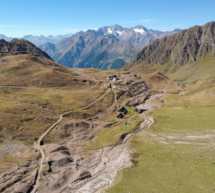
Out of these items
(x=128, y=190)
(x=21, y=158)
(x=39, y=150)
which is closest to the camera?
(x=128, y=190)

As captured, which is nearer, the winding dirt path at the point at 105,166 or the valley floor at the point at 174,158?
the valley floor at the point at 174,158

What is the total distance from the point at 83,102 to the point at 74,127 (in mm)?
35769

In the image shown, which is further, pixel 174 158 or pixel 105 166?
pixel 105 166

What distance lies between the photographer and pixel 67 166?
6500cm

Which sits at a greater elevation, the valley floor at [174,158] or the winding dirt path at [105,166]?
the valley floor at [174,158]

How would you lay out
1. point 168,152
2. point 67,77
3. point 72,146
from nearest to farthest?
1. point 168,152
2. point 72,146
3. point 67,77

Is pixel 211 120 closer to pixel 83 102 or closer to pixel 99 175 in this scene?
pixel 99 175

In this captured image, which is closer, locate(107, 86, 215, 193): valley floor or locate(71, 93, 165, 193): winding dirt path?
locate(107, 86, 215, 193): valley floor

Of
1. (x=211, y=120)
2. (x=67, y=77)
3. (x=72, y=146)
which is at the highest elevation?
(x=67, y=77)

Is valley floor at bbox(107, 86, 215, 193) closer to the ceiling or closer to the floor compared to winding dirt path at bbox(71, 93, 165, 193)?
closer to the ceiling

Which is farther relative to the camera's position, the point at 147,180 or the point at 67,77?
the point at 67,77

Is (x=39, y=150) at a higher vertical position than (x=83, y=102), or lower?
lower

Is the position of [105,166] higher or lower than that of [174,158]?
lower

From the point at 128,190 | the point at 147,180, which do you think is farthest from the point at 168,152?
the point at 128,190
